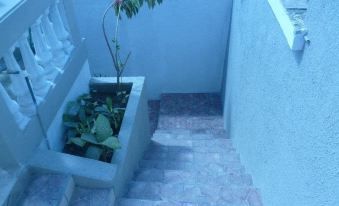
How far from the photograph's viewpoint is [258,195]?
213cm

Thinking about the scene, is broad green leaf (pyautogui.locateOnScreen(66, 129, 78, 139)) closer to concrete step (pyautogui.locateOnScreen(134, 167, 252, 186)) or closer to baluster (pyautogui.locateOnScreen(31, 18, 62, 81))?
baluster (pyautogui.locateOnScreen(31, 18, 62, 81))

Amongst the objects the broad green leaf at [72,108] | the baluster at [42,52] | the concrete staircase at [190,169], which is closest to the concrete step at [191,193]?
the concrete staircase at [190,169]

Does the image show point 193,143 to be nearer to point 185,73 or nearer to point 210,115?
point 210,115

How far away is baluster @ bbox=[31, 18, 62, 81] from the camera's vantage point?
5.74 ft

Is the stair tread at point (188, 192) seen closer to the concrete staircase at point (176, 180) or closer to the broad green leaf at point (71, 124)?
the concrete staircase at point (176, 180)

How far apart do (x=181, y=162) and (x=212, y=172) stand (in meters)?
0.34

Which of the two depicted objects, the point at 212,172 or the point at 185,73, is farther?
the point at 185,73

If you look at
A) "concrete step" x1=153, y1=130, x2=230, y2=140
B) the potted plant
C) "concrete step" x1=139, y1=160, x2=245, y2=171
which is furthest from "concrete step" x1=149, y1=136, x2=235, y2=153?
the potted plant

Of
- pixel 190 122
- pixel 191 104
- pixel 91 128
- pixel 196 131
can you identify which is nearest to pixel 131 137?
pixel 91 128

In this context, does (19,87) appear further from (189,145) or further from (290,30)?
(189,145)

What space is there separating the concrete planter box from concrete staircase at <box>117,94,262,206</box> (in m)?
0.16

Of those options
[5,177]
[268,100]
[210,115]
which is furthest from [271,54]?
[210,115]

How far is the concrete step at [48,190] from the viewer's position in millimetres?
1460

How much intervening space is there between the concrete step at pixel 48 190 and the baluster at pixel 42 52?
24.8 inches
